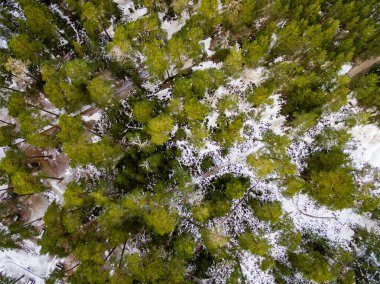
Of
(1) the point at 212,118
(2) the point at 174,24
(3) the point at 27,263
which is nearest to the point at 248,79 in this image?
(1) the point at 212,118

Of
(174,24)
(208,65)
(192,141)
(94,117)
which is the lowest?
(192,141)

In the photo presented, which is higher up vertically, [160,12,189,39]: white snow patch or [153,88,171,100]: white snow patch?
[160,12,189,39]: white snow patch

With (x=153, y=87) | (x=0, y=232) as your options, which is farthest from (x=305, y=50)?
(x=0, y=232)

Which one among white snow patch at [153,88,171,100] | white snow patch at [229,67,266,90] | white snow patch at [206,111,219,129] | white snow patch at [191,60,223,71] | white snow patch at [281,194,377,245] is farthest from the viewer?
white snow patch at [191,60,223,71]

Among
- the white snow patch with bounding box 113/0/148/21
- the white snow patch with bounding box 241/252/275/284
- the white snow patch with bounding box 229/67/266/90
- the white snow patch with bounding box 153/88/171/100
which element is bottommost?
the white snow patch with bounding box 241/252/275/284

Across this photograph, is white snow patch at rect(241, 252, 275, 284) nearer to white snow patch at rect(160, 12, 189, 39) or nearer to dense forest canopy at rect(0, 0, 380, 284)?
dense forest canopy at rect(0, 0, 380, 284)

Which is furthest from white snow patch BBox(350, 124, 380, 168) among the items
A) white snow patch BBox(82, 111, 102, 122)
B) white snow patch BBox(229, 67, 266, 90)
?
white snow patch BBox(82, 111, 102, 122)

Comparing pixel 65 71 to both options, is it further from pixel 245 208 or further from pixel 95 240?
pixel 245 208

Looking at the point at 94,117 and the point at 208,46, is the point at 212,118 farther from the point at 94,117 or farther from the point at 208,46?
the point at 94,117

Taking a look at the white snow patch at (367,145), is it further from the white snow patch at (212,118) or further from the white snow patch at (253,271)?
the white snow patch at (253,271)
